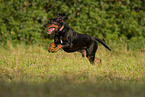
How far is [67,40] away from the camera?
6125mm

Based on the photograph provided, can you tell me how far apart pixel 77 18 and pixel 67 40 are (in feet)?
13.2

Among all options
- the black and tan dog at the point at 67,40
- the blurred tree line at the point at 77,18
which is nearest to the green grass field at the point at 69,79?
the black and tan dog at the point at 67,40

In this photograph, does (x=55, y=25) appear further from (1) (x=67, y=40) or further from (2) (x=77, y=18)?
(2) (x=77, y=18)

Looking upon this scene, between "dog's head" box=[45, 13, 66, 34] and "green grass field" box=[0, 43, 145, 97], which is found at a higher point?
"dog's head" box=[45, 13, 66, 34]

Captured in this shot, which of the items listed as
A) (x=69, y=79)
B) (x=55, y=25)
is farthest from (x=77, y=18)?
(x=69, y=79)

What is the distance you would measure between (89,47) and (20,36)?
424cm

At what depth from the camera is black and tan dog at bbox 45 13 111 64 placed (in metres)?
5.98

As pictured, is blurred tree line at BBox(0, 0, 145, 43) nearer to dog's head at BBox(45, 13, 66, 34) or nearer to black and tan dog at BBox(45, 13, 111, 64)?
black and tan dog at BBox(45, 13, 111, 64)

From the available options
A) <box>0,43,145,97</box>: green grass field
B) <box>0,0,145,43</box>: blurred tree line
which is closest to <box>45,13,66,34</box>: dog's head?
<box>0,43,145,97</box>: green grass field

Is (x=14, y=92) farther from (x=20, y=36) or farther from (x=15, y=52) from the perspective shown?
(x=20, y=36)

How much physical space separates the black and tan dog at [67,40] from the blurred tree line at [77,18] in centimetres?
337

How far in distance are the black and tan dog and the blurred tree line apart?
133 inches

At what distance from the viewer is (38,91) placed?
2996 mm

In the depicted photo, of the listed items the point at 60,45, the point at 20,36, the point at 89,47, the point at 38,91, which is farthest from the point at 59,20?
the point at 20,36
